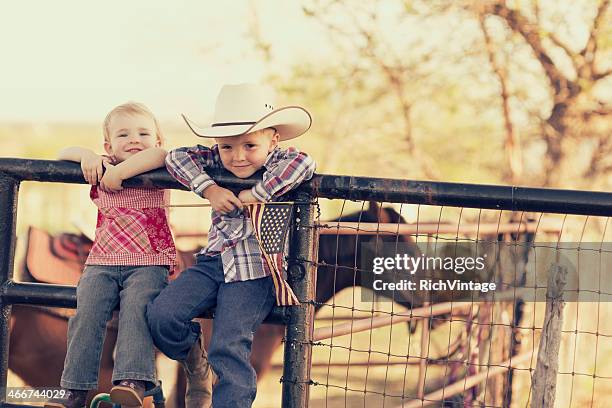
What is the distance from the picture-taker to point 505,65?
418 inches

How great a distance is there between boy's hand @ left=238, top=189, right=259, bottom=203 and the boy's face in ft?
0.23

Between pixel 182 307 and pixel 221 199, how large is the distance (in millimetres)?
328

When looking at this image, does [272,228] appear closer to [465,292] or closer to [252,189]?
[252,189]

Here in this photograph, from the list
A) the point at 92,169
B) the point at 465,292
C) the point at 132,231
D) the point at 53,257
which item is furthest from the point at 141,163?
the point at 465,292

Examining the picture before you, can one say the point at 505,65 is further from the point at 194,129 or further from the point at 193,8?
the point at 194,129

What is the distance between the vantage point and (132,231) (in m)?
3.15

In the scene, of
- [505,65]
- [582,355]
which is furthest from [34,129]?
[582,355]

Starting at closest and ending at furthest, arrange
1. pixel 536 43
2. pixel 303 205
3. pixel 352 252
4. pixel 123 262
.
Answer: pixel 303 205, pixel 123 262, pixel 352 252, pixel 536 43

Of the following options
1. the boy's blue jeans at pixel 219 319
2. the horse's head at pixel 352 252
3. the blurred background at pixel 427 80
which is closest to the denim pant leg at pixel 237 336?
the boy's blue jeans at pixel 219 319

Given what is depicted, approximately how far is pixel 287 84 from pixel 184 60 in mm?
4509

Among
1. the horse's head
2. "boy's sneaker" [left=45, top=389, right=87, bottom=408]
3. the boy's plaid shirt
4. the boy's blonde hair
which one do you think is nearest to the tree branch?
the horse's head

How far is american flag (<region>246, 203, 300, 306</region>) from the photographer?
2.86 m

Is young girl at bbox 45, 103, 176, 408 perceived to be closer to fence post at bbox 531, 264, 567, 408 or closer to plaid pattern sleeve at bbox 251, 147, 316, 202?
plaid pattern sleeve at bbox 251, 147, 316, 202

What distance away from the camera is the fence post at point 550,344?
2998 mm
